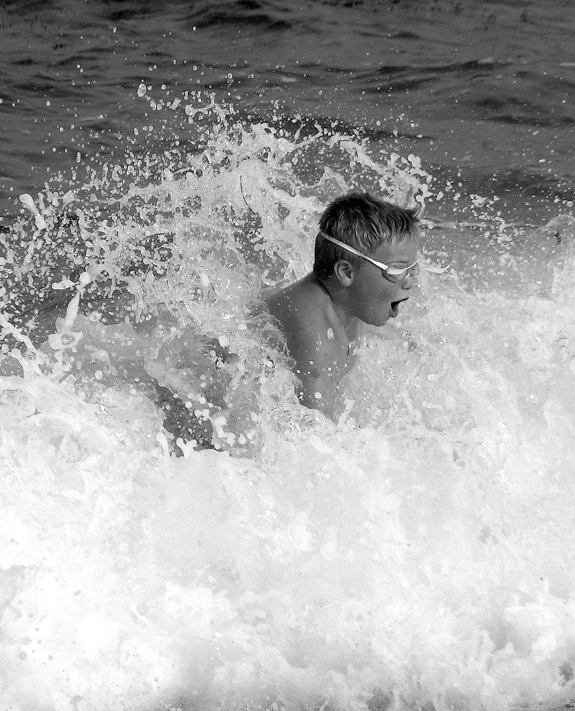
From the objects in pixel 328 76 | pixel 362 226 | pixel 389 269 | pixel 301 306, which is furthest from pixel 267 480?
pixel 328 76

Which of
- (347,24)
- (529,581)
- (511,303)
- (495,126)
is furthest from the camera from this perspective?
(347,24)

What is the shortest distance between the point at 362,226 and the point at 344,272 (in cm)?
21

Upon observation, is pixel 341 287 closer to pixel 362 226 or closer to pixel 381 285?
pixel 381 285

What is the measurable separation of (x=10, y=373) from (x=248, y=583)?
1538 mm

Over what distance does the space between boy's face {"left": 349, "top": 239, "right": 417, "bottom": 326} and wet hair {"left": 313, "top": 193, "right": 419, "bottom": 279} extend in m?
0.03

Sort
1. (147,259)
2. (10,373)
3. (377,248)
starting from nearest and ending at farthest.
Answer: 1. (377,248)
2. (10,373)
3. (147,259)

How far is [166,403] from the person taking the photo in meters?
3.90

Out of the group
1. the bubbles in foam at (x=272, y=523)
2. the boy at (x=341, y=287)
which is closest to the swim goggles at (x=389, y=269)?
the boy at (x=341, y=287)

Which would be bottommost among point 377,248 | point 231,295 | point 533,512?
point 533,512

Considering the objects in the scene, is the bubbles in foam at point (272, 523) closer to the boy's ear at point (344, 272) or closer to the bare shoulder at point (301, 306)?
the bare shoulder at point (301, 306)

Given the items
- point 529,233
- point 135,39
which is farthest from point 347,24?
point 529,233

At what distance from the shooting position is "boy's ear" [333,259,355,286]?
382 cm

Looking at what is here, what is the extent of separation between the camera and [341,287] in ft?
12.7

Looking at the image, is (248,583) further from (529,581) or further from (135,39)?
(135,39)
